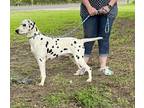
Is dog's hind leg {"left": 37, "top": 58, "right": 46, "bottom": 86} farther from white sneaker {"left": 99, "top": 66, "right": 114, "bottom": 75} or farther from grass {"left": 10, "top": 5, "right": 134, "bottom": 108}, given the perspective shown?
white sneaker {"left": 99, "top": 66, "right": 114, "bottom": 75}

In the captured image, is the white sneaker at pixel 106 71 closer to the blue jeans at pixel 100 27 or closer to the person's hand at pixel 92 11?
the blue jeans at pixel 100 27

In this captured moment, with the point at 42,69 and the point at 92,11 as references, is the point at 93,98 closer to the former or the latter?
the point at 42,69

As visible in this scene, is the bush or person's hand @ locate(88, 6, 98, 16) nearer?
the bush

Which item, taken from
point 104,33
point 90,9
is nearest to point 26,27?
point 90,9

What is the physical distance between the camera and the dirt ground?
656cm

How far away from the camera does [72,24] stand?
15555mm

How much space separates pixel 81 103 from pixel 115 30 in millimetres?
Result: 7638

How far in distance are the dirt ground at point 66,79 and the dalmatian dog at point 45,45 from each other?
254mm

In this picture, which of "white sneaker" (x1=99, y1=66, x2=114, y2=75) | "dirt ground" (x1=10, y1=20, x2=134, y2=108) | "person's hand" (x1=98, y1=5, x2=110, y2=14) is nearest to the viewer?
"dirt ground" (x1=10, y1=20, x2=134, y2=108)

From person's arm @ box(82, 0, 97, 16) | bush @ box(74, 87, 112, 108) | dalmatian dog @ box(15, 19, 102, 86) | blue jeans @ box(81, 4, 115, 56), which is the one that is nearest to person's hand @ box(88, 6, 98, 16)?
person's arm @ box(82, 0, 97, 16)

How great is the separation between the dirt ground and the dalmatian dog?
0.25 meters

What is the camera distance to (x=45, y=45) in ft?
23.5
